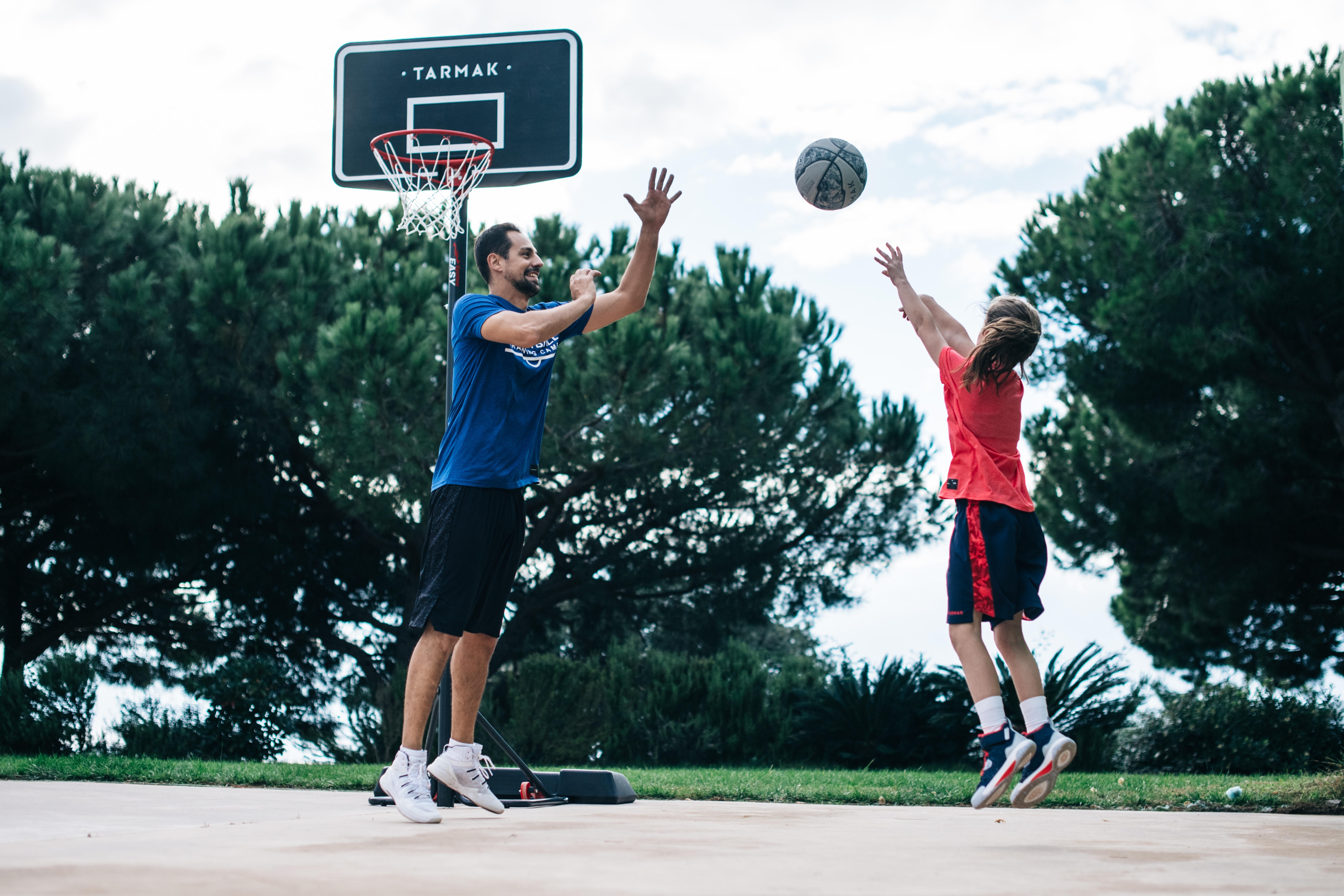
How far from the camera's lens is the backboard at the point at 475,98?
18.0ft

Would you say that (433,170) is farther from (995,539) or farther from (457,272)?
(995,539)

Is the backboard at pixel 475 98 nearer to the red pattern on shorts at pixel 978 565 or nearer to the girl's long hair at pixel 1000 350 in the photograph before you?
the girl's long hair at pixel 1000 350

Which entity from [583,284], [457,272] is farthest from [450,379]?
[583,284]

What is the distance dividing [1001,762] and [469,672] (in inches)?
64.6

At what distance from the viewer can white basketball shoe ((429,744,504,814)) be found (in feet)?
11.5

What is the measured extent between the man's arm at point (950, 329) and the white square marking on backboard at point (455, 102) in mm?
2290

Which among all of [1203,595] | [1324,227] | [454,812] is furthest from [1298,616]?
[454,812]

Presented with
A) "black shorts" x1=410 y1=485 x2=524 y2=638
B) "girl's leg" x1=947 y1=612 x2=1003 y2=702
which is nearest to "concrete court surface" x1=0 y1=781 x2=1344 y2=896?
"girl's leg" x1=947 y1=612 x2=1003 y2=702

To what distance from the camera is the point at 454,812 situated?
12.3ft

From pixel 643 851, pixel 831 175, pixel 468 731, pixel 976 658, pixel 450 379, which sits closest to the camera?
pixel 643 851

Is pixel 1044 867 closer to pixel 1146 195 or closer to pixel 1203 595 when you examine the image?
pixel 1146 195

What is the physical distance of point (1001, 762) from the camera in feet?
10.8

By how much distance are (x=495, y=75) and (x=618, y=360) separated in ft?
21.3

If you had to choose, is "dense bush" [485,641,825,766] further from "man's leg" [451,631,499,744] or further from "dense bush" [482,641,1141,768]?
"man's leg" [451,631,499,744]
